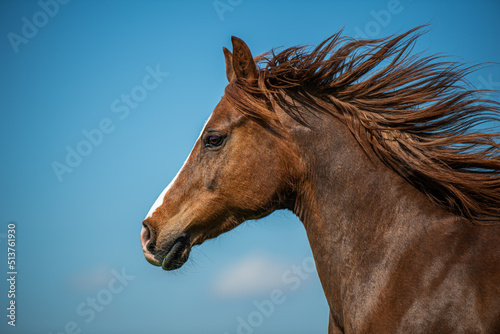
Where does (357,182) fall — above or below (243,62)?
below

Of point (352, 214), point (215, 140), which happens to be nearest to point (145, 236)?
point (215, 140)

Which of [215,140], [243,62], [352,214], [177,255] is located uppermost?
[243,62]

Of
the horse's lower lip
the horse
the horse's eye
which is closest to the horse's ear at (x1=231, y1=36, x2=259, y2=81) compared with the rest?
the horse

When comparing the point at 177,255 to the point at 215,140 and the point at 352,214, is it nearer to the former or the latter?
the point at 215,140

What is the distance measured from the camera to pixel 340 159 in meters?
3.33

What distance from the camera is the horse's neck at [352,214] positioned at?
3.02 meters

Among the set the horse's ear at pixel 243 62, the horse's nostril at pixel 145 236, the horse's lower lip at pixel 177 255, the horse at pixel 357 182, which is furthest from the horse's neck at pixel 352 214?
the horse's nostril at pixel 145 236

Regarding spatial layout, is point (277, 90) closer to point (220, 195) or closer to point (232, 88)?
Result: point (232, 88)

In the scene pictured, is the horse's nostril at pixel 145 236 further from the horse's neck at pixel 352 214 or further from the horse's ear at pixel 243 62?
the horse's ear at pixel 243 62

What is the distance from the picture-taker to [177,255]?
3562 millimetres

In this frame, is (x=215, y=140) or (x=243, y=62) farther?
(x=243, y=62)

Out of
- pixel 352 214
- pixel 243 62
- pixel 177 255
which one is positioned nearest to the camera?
pixel 352 214

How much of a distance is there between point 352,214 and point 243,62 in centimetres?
154

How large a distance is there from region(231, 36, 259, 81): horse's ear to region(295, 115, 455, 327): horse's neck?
2.43 feet
